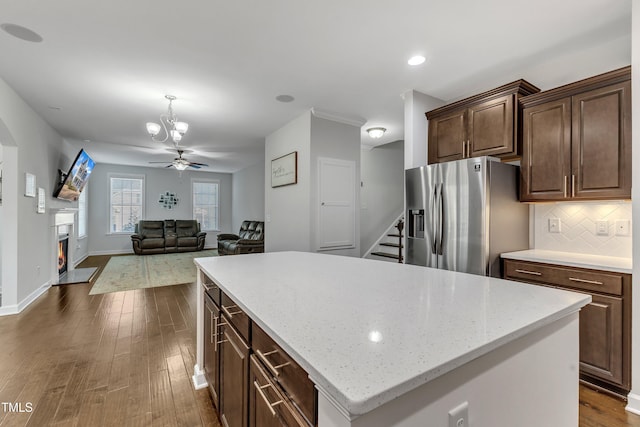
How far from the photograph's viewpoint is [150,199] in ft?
29.7

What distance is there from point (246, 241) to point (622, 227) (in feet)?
19.8

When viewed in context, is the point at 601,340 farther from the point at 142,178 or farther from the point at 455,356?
the point at 142,178

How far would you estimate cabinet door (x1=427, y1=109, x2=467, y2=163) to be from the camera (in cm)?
300

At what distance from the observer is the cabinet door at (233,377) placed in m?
1.19

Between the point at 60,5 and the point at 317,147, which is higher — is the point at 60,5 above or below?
above

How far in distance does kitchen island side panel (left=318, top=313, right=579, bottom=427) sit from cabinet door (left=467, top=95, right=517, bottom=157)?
1.96 metres

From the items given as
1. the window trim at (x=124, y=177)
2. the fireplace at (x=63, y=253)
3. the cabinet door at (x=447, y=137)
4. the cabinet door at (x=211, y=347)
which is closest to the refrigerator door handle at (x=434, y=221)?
the cabinet door at (x=447, y=137)

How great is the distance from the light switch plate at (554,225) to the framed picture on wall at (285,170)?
2.94 m

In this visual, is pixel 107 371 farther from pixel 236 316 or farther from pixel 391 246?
pixel 391 246

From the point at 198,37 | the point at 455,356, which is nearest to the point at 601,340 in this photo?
the point at 455,356

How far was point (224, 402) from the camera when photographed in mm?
1511

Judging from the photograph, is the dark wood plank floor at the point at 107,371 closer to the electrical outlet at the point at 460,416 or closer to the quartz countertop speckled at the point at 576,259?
the quartz countertop speckled at the point at 576,259

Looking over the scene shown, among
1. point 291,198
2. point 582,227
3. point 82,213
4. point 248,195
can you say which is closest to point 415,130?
point 582,227

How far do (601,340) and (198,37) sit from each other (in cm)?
360
